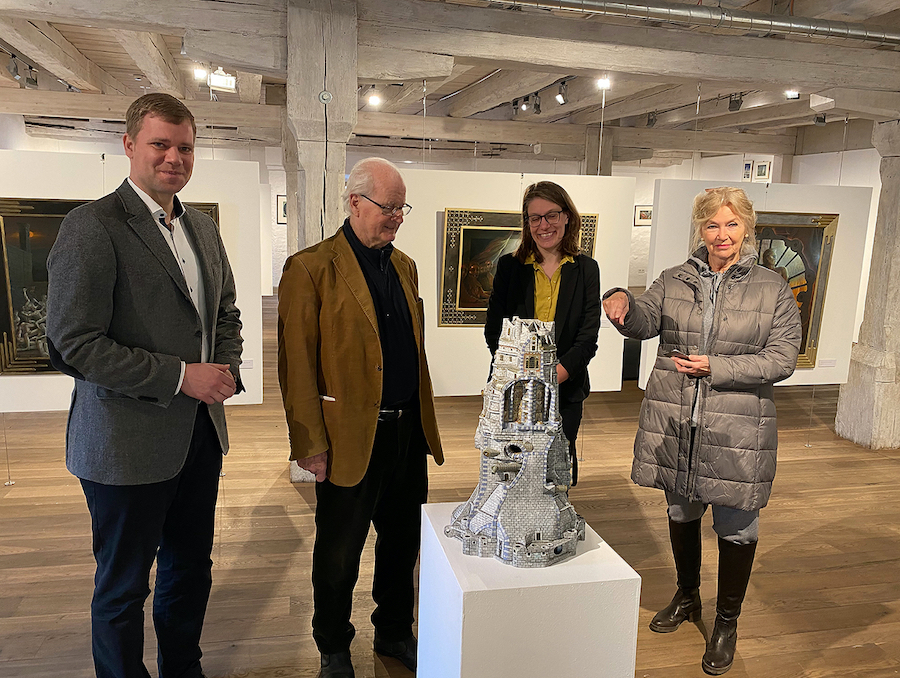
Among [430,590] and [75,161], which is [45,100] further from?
[430,590]

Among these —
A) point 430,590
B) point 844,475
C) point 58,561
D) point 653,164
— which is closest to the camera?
point 430,590

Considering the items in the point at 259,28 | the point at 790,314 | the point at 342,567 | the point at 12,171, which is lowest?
the point at 342,567

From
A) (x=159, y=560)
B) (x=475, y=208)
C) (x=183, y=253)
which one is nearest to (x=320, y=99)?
(x=475, y=208)

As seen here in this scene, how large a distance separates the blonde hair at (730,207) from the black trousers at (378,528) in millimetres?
1233

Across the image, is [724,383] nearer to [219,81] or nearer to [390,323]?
[390,323]

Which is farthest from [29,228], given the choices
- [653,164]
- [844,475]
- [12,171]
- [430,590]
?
[653,164]

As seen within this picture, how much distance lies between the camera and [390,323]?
226 centimetres

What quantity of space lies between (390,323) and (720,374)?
3.70ft

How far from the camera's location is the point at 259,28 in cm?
394

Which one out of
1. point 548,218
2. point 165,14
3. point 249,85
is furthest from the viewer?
point 249,85

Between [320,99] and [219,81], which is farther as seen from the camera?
[219,81]

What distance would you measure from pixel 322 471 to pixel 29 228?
2.95 m

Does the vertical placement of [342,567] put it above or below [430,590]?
below

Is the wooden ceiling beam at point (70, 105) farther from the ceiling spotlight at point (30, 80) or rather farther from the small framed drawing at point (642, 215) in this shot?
the small framed drawing at point (642, 215)
